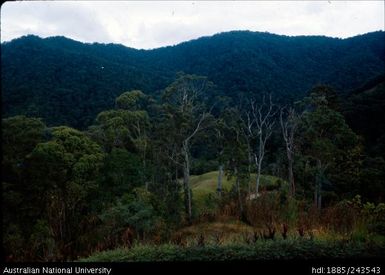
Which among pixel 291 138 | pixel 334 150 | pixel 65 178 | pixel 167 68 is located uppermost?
pixel 167 68

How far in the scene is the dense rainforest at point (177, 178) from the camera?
6816 millimetres

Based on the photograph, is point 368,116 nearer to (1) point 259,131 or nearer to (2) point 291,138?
(1) point 259,131

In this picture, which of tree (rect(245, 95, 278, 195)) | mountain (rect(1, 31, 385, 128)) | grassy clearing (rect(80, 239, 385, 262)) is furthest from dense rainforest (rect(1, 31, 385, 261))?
mountain (rect(1, 31, 385, 128))

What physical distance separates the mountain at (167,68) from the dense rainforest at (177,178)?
1.25ft

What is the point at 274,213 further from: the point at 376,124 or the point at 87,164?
the point at 376,124

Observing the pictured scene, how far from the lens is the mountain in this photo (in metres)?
36.2

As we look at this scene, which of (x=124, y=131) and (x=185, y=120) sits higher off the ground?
(x=185, y=120)

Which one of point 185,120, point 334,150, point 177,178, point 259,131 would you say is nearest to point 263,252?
point 334,150

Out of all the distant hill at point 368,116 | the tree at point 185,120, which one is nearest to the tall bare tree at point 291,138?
the tree at point 185,120

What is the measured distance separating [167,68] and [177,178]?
42.1 meters

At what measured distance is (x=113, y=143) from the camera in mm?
20047

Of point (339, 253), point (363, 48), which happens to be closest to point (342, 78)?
point (363, 48)

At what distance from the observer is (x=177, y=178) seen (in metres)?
21.6

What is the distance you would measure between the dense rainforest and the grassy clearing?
2 cm
